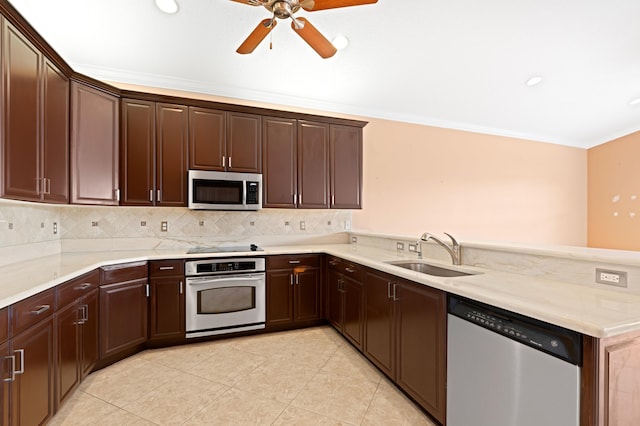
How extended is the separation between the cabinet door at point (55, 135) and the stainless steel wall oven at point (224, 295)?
1186 millimetres

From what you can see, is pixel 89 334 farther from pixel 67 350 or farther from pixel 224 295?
pixel 224 295

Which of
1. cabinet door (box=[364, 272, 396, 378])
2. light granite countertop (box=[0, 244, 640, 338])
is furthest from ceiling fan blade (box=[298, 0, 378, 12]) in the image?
cabinet door (box=[364, 272, 396, 378])

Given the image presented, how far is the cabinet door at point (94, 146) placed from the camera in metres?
2.55

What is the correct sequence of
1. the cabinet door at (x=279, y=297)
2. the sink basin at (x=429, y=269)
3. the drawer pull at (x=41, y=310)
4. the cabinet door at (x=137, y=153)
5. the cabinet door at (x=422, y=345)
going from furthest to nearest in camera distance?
1. the cabinet door at (x=279, y=297)
2. the cabinet door at (x=137, y=153)
3. the sink basin at (x=429, y=269)
4. the cabinet door at (x=422, y=345)
5. the drawer pull at (x=41, y=310)

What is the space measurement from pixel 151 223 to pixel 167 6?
212 centimetres

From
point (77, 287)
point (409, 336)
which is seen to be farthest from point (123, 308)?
point (409, 336)

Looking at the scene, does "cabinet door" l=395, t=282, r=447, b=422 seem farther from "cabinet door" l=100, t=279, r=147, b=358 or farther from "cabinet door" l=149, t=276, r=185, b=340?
"cabinet door" l=100, t=279, r=147, b=358

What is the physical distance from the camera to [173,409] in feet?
6.37

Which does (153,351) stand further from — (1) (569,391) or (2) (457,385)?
(1) (569,391)

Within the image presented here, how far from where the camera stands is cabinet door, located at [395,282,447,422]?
5.50ft

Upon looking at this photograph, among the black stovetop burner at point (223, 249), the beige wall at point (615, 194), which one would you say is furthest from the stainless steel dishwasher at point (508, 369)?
the beige wall at point (615, 194)

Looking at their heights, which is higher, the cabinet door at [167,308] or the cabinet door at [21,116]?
the cabinet door at [21,116]

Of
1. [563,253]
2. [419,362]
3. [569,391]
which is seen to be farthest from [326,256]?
[569,391]

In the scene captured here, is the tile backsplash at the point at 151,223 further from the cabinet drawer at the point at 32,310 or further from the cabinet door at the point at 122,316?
the cabinet drawer at the point at 32,310
